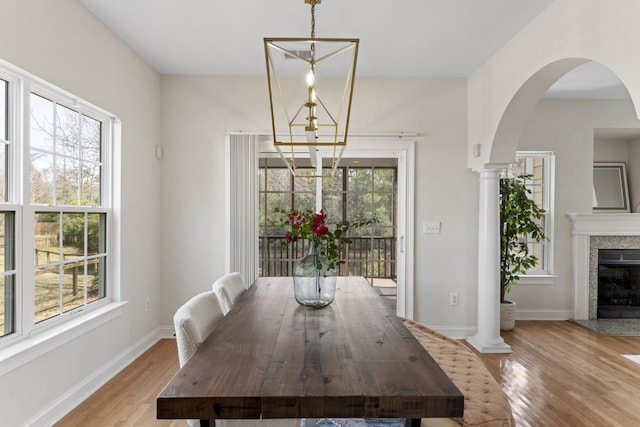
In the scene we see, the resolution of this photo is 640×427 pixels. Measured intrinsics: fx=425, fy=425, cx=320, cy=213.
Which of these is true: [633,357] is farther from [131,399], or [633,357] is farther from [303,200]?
[131,399]

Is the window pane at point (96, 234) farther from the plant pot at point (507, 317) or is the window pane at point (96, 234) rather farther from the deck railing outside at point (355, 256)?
the plant pot at point (507, 317)

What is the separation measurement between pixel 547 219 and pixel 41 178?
5.03 m

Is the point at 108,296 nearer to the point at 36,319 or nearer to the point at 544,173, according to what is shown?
the point at 36,319

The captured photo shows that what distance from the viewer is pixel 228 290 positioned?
259cm

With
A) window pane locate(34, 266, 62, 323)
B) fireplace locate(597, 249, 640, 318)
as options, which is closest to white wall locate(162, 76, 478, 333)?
window pane locate(34, 266, 62, 323)

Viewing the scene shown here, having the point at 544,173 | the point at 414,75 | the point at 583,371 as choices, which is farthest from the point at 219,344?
the point at 544,173

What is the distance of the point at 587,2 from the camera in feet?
8.03

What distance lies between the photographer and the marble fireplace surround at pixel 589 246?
495 centimetres

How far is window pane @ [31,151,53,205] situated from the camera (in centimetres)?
254

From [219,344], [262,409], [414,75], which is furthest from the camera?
[414,75]

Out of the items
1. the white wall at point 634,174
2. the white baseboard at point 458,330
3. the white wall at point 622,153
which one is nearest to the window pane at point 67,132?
the white baseboard at point 458,330

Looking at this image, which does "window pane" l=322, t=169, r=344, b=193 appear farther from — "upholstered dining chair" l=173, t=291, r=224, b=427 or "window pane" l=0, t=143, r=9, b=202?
"window pane" l=0, t=143, r=9, b=202

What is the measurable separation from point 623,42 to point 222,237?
3549 mm

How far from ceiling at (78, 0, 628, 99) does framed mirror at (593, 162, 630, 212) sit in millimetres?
1718
